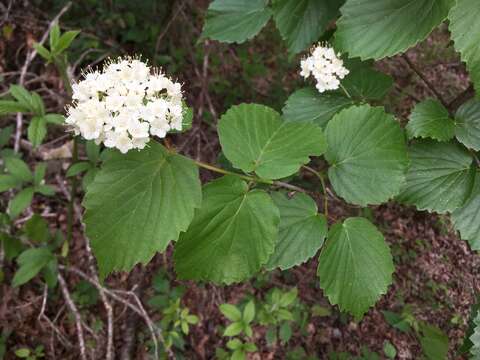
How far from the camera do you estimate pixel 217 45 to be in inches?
142

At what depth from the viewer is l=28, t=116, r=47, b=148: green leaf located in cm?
181

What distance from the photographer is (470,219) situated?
60.9 inches

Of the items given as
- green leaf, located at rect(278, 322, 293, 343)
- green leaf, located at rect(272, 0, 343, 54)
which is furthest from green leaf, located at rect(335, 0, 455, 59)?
green leaf, located at rect(278, 322, 293, 343)

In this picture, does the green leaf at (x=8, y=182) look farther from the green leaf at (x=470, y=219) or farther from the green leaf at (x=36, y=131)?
the green leaf at (x=470, y=219)

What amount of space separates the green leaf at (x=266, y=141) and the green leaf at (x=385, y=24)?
38 cm

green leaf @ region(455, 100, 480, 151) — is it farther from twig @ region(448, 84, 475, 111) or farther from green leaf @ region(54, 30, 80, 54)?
green leaf @ region(54, 30, 80, 54)

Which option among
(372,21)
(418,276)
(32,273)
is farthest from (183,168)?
(418,276)

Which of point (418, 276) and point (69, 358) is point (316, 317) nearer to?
point (418, 276)

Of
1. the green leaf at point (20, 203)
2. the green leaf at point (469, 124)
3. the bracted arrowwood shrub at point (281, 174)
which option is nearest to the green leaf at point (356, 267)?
the bracted arrowwood shrub at point (281, 174)

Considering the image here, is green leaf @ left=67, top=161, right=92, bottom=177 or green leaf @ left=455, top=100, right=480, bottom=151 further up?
green leaf @ left=67, top=161, right=92, bottom=177

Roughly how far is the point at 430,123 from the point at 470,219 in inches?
14.8

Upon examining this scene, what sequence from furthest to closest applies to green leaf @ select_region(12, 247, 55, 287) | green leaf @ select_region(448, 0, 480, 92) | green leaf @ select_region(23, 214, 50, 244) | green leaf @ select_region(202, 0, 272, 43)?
green leaf @ select_region(23, 214, 50, 244), green leaf @ select_region(12, 247, 55, 287), green leaf @ select_region(202, 0, 272, 43), green leaf @ select_region(448, 0, 480, 92)

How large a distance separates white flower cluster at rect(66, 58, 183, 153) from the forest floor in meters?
1.36

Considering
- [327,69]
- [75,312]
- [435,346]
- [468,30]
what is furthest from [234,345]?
[468,30]
